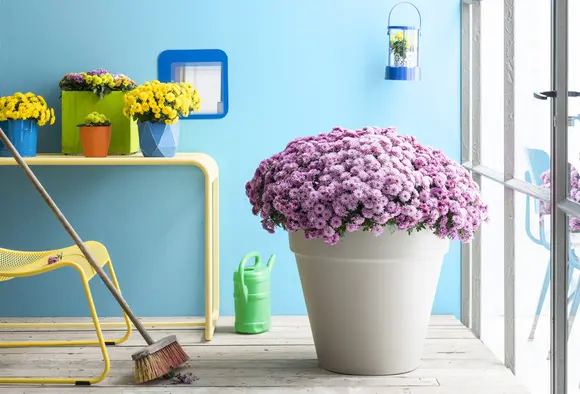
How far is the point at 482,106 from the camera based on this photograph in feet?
11.3

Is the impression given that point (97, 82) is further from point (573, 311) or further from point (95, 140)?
point (573, 311)

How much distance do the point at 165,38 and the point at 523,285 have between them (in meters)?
1.90

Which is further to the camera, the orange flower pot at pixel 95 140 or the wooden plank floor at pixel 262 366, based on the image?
the orange flower pot at pixel 95 140

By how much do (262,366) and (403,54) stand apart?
1445 mm

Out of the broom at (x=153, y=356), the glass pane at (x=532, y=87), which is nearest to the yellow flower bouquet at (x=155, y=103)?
the broom at (x=153, y=356)

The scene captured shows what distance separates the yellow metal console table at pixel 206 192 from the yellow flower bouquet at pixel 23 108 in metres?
0.17

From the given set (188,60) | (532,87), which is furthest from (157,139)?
(532,87)

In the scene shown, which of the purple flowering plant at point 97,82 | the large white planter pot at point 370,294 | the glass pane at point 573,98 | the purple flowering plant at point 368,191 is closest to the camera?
the glass pane at point 573,98

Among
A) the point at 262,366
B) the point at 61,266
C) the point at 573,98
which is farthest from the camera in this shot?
the point at 262,366

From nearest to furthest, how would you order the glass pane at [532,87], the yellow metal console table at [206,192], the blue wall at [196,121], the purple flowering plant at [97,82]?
the glass pane at [532,87] → the yellow metal console table at [206,192] → the purple flowering plant at [97,82] → the blue wall at [196,121]

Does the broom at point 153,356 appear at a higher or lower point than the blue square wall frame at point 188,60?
lower

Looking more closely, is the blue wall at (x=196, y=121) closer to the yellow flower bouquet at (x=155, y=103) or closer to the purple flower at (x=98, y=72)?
the purple flower at (x=98, y=72)

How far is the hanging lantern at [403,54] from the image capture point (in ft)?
11.6

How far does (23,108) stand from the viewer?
134 inches
